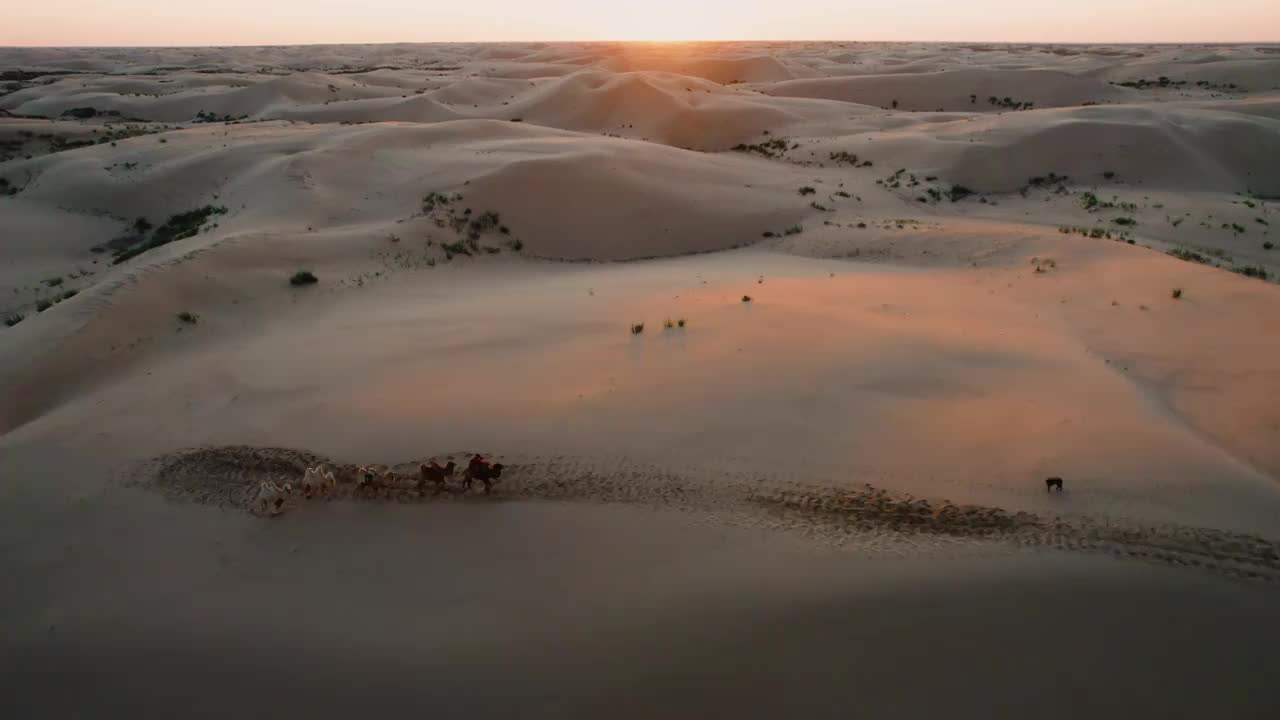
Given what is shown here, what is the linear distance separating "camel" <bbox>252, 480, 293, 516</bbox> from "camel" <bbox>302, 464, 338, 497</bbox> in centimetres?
19

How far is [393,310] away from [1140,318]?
525 inches

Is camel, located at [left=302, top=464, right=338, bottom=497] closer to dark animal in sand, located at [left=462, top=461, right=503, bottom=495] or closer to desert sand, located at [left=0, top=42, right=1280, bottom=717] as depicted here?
desert sand, located at [left=0, top=42, right=1280, bottom=717]

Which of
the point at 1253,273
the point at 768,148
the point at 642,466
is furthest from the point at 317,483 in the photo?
the point at 768,148

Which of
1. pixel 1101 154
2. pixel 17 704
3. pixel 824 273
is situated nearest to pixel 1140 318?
pixel 824 273

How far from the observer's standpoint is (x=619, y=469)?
805 centimetres

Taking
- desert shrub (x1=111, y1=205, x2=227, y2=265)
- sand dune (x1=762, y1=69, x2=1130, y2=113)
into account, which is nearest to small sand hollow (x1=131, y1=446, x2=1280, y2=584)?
desert shrub (x1=111, y1=205, x2=227, y2=265)

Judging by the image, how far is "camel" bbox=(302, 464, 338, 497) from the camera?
25.4ft

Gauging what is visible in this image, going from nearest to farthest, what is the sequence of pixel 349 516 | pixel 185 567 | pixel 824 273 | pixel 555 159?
pixel 185 567 < pixel 349 516 < pixel 824 273 < pixel 555 159

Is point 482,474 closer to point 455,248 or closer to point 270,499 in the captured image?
point 270,499

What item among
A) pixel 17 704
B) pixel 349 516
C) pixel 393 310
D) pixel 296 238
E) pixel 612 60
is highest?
pixel 612 60

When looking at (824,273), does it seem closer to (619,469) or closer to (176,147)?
(619,469)

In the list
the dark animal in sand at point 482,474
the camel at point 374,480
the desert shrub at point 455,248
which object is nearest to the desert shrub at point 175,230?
the desert shrub at point 455,248

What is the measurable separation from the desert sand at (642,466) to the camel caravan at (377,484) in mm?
107

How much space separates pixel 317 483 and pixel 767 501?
15.7 ft
